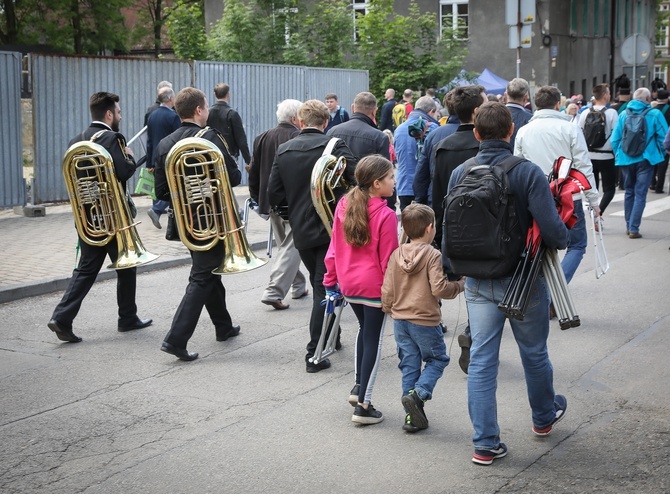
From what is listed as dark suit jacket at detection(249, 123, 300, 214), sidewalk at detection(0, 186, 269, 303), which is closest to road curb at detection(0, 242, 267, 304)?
sidewalk at detection(0, 186, 269, 303)

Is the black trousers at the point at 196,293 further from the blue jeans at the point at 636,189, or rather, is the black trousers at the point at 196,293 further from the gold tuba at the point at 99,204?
the blue jeans at the point at 636,189

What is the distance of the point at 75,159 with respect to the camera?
7.48 metres

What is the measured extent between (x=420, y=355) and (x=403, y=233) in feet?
2.34

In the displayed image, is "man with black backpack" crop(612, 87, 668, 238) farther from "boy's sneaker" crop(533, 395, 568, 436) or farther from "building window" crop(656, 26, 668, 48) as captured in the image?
"building window" crop(656, 26, 668, 48)

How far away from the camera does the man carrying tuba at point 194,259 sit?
6.95 meters

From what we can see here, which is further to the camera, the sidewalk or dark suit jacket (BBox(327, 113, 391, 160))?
the sidewalk

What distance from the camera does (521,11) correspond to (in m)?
17.9

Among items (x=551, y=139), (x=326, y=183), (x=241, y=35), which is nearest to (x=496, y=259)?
(x=326, y=183)

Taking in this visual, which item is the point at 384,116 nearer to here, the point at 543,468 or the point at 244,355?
the point at 244,355

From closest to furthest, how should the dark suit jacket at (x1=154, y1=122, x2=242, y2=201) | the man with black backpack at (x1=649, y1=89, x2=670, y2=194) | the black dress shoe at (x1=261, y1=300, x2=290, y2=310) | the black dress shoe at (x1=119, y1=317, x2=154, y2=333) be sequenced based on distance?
the dark suit jacket at (x1=154, y1=122, x2=242, y2=201) → the black dress shoe at (x1=119, y1=317, x2=154, y2=333) → the black dress shoe at (x1=261, y1=300, x2=290, y2=310) → the man with black backpack at (x1=649, y1=89, x2=670, y2=194)

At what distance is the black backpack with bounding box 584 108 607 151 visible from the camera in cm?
1295

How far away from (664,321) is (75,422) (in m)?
4.77

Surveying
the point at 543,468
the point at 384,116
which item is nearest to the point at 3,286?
the point at 543,468

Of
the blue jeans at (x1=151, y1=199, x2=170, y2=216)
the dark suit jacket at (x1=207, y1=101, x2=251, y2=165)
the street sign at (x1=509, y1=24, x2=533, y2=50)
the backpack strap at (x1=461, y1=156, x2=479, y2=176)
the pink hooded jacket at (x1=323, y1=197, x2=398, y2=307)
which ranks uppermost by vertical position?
the street sign at (x1=509, y1=24, x2=533, y2=50)
